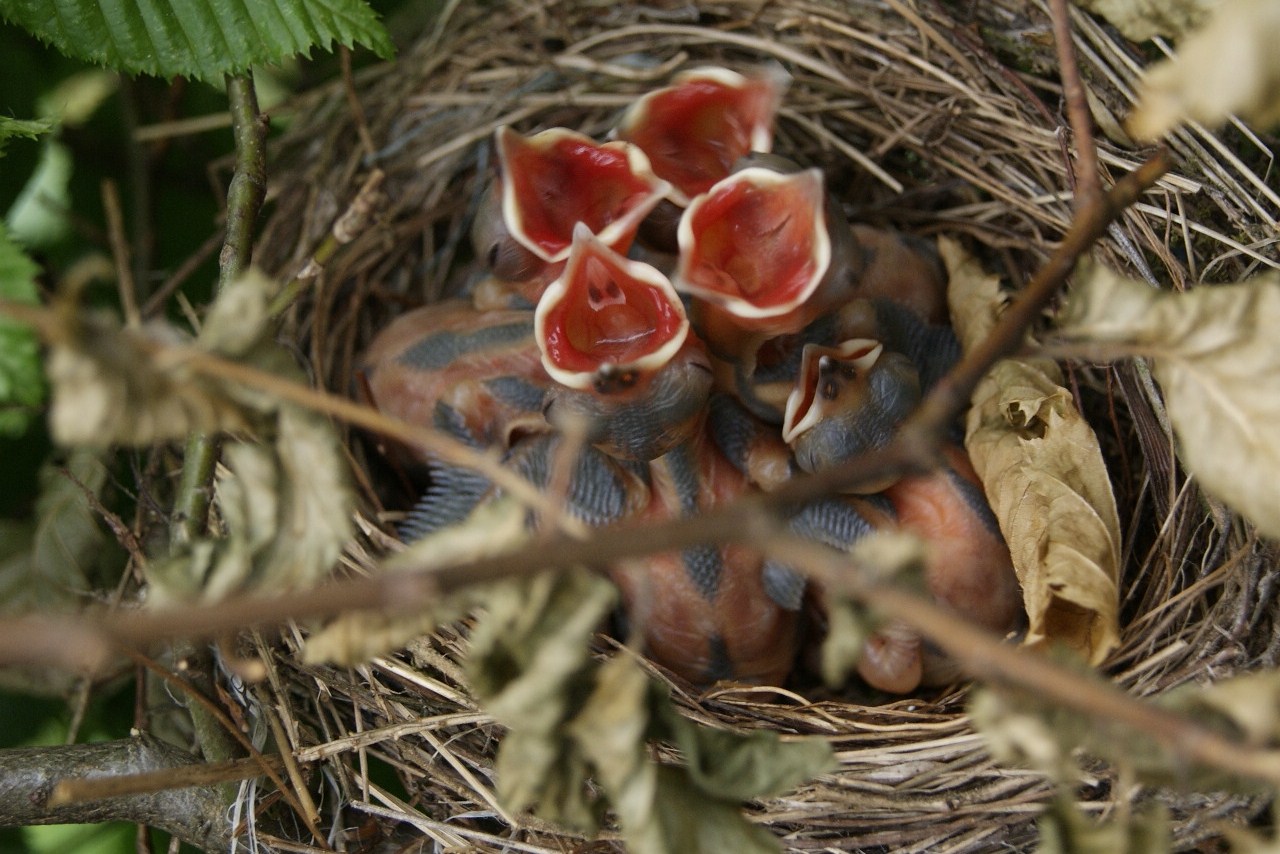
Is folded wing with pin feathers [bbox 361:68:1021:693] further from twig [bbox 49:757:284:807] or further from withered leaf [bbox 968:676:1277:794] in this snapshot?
withered leaf [bbox 968:676:1277:794]

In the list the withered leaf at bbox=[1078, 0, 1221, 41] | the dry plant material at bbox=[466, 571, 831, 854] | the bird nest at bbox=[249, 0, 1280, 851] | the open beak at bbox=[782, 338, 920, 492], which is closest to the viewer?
the dry plant material at bbox=[466, 571, 831, 854]

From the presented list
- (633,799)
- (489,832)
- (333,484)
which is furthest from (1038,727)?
(489,832)

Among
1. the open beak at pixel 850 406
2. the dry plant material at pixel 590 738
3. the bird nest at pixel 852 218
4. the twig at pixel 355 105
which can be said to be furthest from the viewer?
the twig at pixel 355 105

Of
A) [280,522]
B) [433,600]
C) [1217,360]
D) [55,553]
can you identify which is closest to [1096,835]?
[1217,360]

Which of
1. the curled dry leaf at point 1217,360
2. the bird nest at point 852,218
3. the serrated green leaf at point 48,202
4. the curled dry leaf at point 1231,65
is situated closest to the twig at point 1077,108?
the curled dry leaf at point 1217,360

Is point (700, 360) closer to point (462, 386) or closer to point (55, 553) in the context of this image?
point (462, 386)

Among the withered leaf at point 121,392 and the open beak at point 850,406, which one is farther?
the open beak at point 850,406

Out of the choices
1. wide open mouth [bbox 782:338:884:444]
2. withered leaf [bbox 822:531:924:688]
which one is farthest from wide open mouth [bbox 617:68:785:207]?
withered leaf [bbox 822:531:924:688]

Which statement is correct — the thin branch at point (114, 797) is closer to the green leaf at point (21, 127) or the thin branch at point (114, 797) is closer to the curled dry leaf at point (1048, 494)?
the green leaf at point (21, 127)
